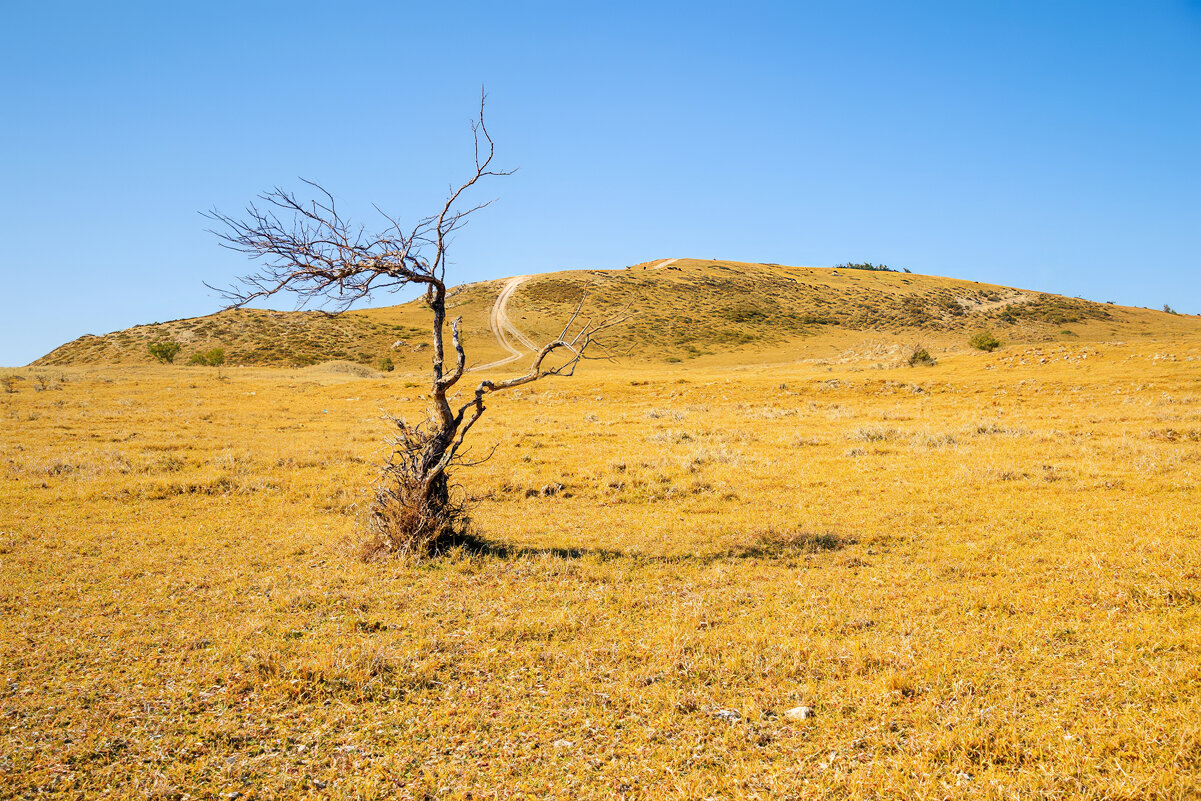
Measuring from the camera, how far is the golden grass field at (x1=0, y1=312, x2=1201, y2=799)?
4.66m

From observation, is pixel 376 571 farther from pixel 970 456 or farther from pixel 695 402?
pixel 695 402

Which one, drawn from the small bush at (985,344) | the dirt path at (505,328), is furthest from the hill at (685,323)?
the small bush at (985,344)

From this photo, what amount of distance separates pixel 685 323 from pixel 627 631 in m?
88.5

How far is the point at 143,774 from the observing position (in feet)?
15.0

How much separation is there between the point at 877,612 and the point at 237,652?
693cm

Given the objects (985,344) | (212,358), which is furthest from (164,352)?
(985,344)

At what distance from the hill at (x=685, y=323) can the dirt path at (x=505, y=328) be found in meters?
0.34

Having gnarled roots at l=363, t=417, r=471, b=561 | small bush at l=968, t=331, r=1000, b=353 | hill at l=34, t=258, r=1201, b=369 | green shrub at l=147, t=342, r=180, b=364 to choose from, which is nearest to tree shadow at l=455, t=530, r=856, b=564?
gnarled roots at l=363, t=417, r=471, b=561

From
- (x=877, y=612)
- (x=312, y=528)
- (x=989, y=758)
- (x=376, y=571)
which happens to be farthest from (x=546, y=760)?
(x=312, y=528)

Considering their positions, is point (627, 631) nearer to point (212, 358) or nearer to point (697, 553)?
point (697, 553)

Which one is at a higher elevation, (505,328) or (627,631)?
(505,328)

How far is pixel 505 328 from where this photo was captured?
300 ft

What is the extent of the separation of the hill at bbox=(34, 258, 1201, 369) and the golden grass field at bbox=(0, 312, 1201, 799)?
5310 cm

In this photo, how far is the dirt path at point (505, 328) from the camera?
7091 centimetres
